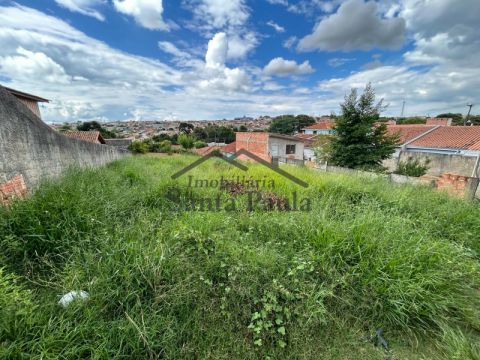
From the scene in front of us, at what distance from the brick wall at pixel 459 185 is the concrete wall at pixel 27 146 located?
8260mm

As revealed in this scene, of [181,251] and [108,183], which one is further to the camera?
[108,183]

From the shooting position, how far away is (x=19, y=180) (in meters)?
2.81

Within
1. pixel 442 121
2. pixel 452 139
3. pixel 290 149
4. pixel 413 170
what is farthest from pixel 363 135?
pixel 442 121

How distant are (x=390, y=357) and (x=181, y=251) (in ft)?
6.84

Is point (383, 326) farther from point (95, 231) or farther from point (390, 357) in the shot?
point (95, 231)

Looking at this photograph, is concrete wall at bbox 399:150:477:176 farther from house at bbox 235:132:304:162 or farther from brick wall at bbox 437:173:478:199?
house at bbox 235:132:304:162

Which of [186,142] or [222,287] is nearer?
[222,287]

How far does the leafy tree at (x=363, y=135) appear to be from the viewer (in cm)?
912

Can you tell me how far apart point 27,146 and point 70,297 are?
2752 millimetres

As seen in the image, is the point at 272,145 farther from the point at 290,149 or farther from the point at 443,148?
the point at 443,148

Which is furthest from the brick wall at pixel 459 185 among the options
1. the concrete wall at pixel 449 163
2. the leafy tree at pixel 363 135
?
the concrete wall at pixel 449 163

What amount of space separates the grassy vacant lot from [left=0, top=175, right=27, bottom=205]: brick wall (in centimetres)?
32

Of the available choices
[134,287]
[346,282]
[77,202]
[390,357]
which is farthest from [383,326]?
[77,202]

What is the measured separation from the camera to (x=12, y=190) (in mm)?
2619
